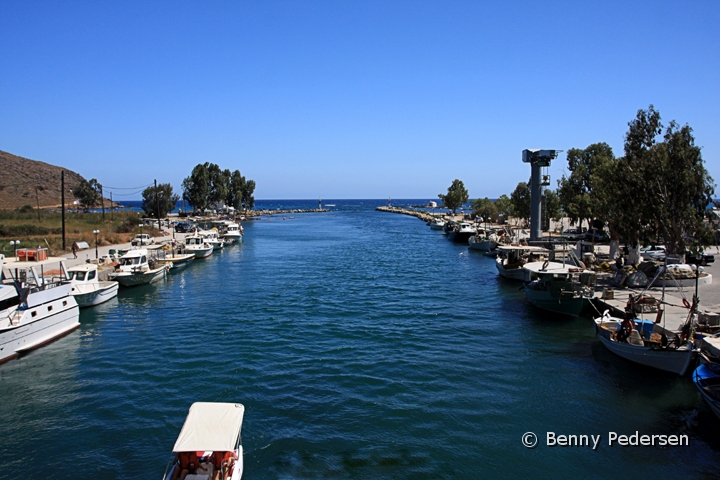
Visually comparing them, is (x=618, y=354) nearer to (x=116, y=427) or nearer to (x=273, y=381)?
(x=273, y=381)

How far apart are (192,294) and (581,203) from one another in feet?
131

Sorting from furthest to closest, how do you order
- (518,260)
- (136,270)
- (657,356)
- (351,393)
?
(518,260) → (136,270) → (657,356) → (351,393)

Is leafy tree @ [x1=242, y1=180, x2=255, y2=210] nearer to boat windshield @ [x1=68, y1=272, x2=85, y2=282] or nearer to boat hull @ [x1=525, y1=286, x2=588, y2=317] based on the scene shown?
boat windshield @ [x1=68, y1=272, x2=85, y2=282]

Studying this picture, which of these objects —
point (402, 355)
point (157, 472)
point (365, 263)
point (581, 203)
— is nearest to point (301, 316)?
point (402, 355)

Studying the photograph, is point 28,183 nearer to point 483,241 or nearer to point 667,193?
point 483,241

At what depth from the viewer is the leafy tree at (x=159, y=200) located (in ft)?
342

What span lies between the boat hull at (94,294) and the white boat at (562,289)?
2834 centimetres

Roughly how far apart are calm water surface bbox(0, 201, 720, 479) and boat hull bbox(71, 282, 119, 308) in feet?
4.00

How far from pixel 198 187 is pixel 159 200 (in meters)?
19.1

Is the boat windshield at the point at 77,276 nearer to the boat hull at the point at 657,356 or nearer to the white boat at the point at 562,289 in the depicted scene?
the white boat at the point at 562,289

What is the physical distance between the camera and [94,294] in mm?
31984

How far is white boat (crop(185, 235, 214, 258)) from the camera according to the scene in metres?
57.6

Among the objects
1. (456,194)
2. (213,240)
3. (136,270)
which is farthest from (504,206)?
(136,270)

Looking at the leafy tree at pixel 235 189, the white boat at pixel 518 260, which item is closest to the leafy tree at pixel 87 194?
the leafy tree at pixel 235 189
